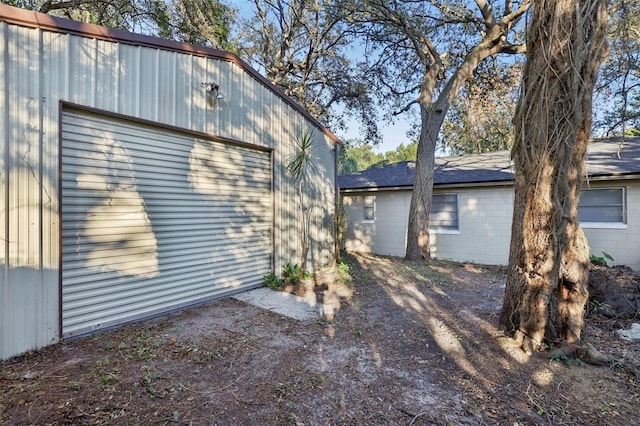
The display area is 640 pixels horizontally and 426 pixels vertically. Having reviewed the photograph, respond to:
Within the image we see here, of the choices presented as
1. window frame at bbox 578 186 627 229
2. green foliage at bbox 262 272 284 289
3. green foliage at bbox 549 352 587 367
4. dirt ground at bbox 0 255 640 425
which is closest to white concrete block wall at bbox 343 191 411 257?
window frame at bbox 578 186 627 229

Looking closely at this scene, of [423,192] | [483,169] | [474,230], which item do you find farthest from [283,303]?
[483,169]

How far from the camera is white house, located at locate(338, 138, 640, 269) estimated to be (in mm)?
7336

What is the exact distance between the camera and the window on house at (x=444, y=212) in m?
9.61

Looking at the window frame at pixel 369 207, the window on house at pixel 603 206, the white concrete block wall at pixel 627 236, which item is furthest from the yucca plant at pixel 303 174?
the white concrete block wall at pixel 627 236

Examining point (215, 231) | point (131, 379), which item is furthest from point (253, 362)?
point (215, 231)

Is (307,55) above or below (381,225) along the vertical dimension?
above

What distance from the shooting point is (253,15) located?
12.9 meters

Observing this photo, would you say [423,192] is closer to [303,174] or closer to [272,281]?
[303,174]

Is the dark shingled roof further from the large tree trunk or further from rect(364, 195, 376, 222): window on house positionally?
the large tree trunk

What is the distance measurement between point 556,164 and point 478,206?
6.43 metres

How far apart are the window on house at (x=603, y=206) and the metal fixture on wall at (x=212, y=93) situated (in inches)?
330

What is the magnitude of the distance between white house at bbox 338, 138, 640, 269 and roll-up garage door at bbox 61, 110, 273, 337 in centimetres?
608

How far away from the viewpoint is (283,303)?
193 inches

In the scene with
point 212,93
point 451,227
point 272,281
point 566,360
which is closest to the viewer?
point 566,360
